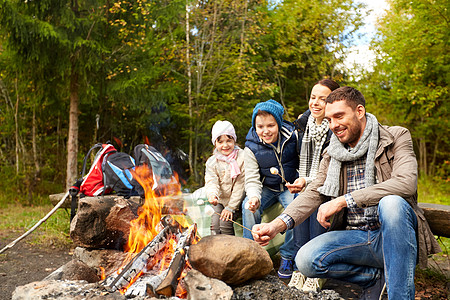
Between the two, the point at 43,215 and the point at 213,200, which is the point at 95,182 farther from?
the point at 43,215

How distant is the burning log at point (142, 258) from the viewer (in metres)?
2.49

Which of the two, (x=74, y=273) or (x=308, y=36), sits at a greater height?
(x=308, y=36)

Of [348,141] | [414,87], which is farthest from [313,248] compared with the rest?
[414,87]

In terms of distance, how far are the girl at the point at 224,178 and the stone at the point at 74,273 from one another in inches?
51.2

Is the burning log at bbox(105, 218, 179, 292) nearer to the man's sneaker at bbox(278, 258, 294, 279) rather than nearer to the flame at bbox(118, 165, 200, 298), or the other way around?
the flame at bbox(118, 165, 200, 298)

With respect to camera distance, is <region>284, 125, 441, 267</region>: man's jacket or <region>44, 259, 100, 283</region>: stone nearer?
<region>284, 125, 441, 267</region>: man's jacket

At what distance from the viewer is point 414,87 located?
9914 mm

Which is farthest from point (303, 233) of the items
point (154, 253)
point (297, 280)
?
point (154, 253)

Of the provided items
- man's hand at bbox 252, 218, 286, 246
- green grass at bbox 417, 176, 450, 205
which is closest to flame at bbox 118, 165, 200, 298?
man's hand at bbox 252, 218, 286, 246

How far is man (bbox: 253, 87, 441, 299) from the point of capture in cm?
A: 231

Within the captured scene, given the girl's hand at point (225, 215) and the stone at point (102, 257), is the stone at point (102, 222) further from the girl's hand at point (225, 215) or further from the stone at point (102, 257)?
the girl's hand at point (225, 215)

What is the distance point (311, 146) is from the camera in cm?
353

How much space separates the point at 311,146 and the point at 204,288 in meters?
1.84

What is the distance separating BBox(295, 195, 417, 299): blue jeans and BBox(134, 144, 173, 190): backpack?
1988mm
